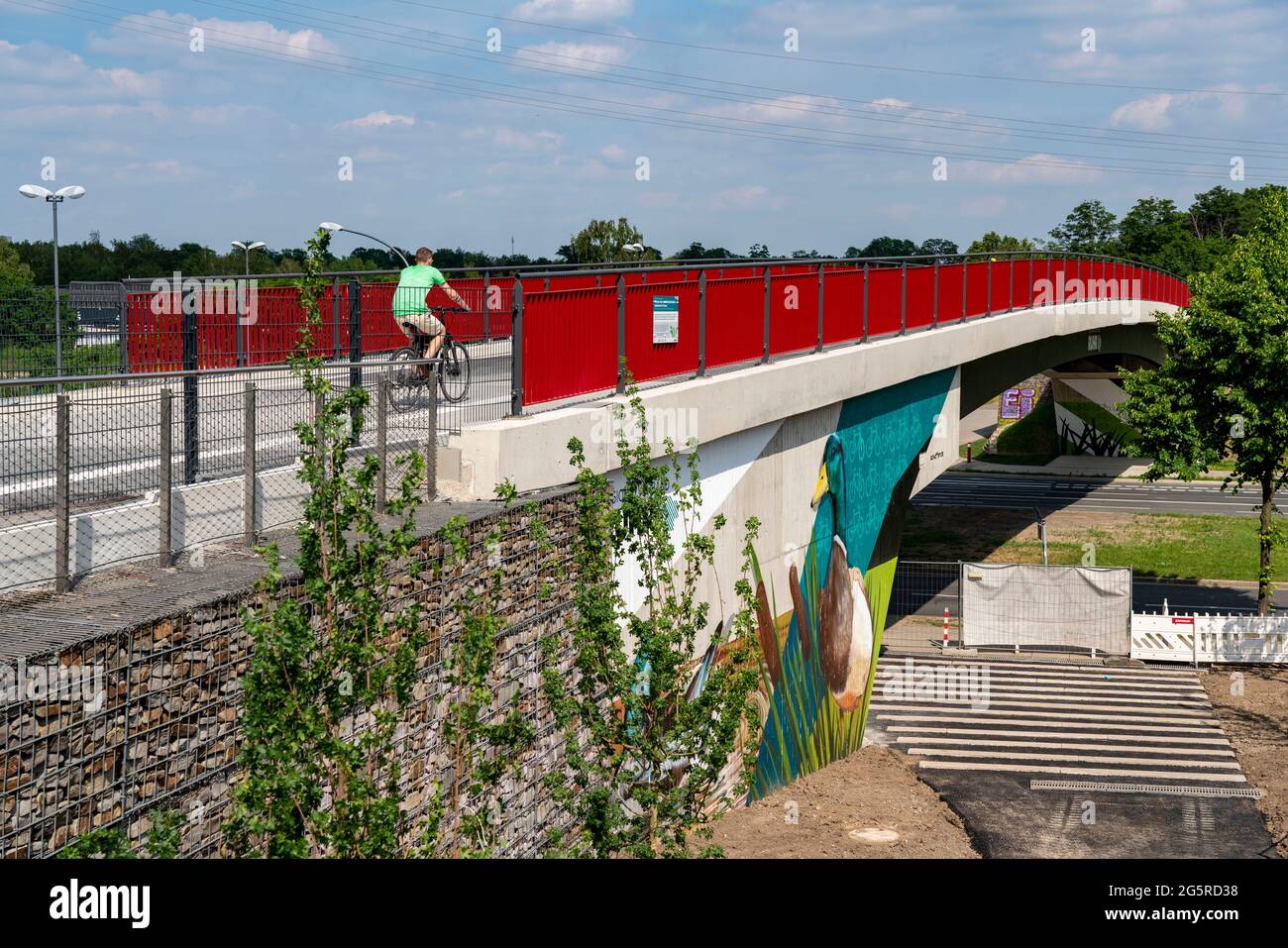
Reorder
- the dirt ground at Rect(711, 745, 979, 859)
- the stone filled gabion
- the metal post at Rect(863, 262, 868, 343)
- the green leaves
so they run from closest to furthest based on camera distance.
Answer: the green leaves
the stone filled gabion
the dirt ground at Rect(711, 745, 979, 859)
the metal post at Rect(863, 262, 868, 343)

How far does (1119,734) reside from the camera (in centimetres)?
2311

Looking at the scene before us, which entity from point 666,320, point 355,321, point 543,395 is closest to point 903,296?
point 666,320

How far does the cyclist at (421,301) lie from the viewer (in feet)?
40.9

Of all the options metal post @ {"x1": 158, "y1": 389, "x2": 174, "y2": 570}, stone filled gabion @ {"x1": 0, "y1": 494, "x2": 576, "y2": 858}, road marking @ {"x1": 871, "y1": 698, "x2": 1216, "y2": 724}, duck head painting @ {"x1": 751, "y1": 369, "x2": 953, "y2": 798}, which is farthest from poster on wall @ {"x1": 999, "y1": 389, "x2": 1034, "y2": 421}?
metal post @ {"x1": 158, "y1": 389, "x2": 174, "y2": 570}

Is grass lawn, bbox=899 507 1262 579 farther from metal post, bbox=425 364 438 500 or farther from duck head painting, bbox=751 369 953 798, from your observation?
metal post, bbox=425 364 438 500

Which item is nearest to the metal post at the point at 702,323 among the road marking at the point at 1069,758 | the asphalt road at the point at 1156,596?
the road marking at the point at 1069,758

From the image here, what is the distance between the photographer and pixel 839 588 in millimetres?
18906

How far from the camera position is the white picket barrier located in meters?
28.0

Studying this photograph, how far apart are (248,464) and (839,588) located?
11.8m

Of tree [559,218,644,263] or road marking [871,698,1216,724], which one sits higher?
tree [559,218,644,263]

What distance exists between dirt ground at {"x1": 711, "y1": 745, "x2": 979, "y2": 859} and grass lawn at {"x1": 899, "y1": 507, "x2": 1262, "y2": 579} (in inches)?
663

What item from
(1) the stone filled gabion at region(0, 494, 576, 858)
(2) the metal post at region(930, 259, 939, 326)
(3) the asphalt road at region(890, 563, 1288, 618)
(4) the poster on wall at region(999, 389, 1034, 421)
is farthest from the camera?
(4) the poster on wall at region(999, 389, 1034, 421)
